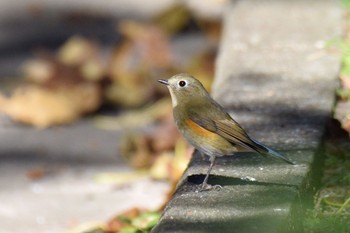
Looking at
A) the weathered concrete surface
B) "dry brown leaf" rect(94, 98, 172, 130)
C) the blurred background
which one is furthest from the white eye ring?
"dry brown leaf" rect(94, 98, 172, 130)

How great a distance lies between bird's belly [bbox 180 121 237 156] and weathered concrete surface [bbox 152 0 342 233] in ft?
0.39

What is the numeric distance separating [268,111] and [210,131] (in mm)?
848

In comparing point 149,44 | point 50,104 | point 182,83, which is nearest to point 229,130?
point 182,83

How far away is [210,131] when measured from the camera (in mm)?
4043

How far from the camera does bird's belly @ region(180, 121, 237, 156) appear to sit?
4.01m

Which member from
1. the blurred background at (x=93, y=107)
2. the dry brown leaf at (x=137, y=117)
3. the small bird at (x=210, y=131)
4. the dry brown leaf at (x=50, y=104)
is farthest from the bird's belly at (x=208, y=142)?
the dry brown leaf at (x=50, y=104)

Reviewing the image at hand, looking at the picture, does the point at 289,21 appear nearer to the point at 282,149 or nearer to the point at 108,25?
the point at 282,149

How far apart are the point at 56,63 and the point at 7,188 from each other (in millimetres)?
1973

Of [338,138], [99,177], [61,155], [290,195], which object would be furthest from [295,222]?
[61,155]

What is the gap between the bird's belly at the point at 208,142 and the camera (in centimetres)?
401

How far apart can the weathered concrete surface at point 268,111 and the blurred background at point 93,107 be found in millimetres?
668

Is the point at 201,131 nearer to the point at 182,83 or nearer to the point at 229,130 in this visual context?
the point at 229,130

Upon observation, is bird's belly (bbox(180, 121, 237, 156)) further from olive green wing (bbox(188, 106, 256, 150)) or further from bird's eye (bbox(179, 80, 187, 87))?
bird's eye (bbox(179, 80, 187, 87))

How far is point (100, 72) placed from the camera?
7652 millimetres
